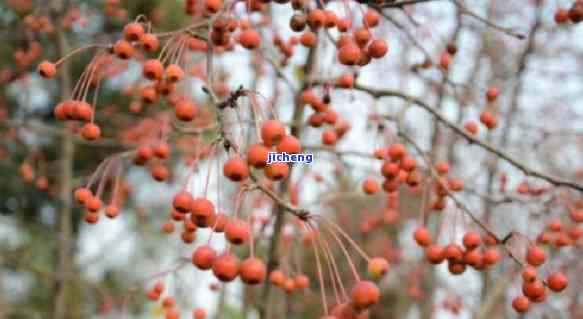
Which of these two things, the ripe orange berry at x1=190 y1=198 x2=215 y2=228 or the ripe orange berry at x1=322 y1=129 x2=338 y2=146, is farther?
the ripe orange berry at x1=322 y1=129 x2=338 y2=146

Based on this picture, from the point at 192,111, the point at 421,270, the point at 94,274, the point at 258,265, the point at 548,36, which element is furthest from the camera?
the point at 94,274

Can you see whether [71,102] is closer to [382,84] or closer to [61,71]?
[61,71]

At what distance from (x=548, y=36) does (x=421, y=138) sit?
1.65 meters

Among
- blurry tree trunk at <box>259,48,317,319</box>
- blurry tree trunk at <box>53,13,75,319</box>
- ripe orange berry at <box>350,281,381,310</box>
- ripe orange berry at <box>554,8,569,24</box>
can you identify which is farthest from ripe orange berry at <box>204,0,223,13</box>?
blurry tree trunk at <box>53,13,75,319</box>

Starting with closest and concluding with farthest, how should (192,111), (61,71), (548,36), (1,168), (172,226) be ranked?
(192,111) → (172,226) → (61,71) → (548,36) → (1,168)

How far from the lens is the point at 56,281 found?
429cm

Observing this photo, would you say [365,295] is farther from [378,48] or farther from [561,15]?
[561,15]

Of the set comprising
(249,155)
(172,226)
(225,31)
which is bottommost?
(172,226)

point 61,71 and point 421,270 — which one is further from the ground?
point 61,71

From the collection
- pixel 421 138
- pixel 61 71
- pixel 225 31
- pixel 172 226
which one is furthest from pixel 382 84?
pixel 225 31

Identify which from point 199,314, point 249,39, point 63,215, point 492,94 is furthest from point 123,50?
point 63,215

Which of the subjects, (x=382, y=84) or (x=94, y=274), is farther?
(x=94, y=274)

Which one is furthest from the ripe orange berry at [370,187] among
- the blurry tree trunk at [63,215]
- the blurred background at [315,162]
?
the blurry tree trunk at [63,215]

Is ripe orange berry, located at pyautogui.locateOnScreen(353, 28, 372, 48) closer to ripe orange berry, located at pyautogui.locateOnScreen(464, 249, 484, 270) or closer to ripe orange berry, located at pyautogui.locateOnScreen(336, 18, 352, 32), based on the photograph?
ripe orange berry, located at pyautogui.locateOnScreen(336, 18, 352, 32)
